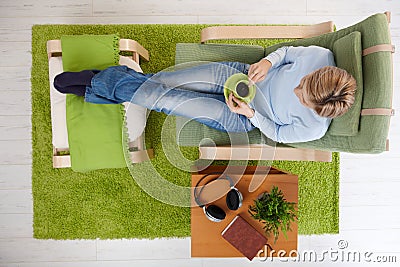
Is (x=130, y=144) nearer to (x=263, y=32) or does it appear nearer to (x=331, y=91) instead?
(x=263, y=32)

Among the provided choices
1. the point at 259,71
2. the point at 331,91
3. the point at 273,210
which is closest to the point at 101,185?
the point at 273,210

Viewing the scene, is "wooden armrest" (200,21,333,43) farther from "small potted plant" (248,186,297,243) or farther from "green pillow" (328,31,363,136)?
"small potted plant" (248,186,297,243)

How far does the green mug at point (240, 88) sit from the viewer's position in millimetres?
1432

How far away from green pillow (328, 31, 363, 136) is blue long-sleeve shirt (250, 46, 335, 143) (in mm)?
51

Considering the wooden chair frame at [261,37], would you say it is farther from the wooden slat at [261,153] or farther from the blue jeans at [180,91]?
the blue jeans at [180,91]

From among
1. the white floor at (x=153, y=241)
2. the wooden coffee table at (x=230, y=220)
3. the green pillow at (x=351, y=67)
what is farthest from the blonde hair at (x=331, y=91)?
the white floor at (x=153, y=241)

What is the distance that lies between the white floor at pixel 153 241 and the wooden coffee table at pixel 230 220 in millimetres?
434

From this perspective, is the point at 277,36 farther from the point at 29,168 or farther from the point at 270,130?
the point at 29,168

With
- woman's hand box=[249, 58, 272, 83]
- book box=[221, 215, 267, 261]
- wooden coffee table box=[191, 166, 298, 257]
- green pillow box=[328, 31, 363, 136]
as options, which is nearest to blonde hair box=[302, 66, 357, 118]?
green pillow box=[328, 31, 363, 136]

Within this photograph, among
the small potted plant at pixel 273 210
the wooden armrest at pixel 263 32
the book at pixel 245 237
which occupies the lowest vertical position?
the book at pixel 245 237

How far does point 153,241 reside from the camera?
2043mm

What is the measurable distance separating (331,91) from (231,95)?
37cm

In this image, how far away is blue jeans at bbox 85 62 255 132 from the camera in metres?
1.53

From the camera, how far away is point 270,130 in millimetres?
1523
